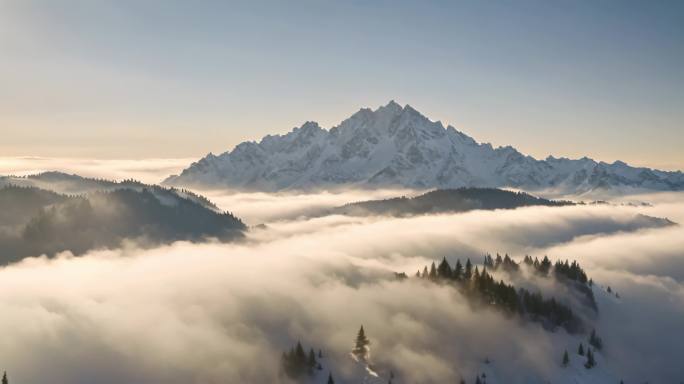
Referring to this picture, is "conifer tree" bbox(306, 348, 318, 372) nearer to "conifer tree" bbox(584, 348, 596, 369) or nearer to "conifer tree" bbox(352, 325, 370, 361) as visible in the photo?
"conifer tree" bbox(352, 325, 370, 361)

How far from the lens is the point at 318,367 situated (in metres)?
181

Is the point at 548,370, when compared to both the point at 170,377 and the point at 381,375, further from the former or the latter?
the point at 170,377

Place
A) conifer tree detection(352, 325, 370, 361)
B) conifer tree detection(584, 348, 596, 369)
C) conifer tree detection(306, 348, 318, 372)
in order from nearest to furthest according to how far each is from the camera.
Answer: conifer tree detection(306, 348, 318, 372) < conifer tree detection(352, 325, 370, 361) < conifer tree detection(584, 348, 596, 369)

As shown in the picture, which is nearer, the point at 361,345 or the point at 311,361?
the point at 311,361

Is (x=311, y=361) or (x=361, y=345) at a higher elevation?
(x=361, y=345)

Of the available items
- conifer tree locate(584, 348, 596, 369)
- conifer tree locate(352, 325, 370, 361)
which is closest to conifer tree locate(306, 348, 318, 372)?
conifer tree locate(352, 325, 370, 361)

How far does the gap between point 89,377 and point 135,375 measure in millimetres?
16417

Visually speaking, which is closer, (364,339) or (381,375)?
(381,375)

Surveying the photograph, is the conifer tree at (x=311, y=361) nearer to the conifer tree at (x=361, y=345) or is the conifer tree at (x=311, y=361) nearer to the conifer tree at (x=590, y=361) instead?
the conifer tree at (x=361, y=345)

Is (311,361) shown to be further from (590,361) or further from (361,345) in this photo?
(590,361)

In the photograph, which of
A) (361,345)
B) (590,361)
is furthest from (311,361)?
(590,361)

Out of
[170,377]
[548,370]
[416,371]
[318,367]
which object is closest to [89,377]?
[170,377]

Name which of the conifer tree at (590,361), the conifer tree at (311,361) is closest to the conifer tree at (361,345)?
the conifer tree at (311,361)

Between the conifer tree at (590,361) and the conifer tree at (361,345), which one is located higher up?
the conifer tree at (361,345)
